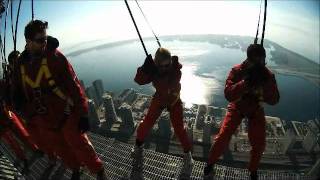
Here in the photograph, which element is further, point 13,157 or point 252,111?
point 13,157

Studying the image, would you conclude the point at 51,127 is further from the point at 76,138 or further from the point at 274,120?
the point at 274,120

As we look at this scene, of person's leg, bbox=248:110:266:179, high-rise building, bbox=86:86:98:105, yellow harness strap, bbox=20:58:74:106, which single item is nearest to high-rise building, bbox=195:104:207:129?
high-rise building, bbox=86:86:98:105

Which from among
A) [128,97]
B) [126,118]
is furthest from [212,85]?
[126,118]

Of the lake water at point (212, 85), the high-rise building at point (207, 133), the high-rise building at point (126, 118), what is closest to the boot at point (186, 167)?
the high-rise building at point (207, 133)

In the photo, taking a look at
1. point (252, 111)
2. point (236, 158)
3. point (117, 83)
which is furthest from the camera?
point (117, 83)

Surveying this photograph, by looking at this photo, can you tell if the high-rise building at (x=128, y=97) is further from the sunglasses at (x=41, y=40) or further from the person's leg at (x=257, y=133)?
the sunglasses at (x=41, y=40)

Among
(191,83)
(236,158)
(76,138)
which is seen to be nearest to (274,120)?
(236,158)

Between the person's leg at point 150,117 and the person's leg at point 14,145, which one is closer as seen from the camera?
the person's leg at point 150,117
